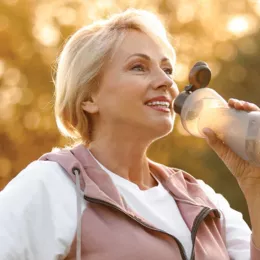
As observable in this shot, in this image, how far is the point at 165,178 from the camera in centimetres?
261

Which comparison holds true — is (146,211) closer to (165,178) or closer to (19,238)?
(165,178)

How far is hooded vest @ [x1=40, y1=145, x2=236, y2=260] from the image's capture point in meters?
2.18

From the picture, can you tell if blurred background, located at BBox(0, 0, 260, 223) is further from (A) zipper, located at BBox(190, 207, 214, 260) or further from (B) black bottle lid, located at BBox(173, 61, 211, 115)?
(B) black bottle lid, located at BBox(173, 61, 211, 115)

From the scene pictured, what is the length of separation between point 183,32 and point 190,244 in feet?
35.5

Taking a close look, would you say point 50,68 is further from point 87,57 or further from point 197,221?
point 197,221

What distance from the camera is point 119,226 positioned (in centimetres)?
223

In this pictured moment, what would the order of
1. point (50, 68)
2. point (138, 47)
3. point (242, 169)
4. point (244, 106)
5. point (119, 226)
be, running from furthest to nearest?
1. point (50, 68)
2. point (138, 47)
3. point (242, 169)
4. point (119, 226)
5. point (244, 106)

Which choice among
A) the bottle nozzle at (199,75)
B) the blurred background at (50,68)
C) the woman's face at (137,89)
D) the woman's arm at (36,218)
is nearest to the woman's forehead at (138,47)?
the woman's face at (137,89)

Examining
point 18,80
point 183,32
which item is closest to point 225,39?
point 183,32

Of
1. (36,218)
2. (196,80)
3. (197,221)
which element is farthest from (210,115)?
(36,218)

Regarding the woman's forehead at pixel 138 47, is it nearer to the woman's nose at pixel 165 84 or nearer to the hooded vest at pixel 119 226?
the woman's nose at pixel 165 84

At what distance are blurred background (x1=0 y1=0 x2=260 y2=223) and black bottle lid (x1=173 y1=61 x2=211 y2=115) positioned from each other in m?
8.47

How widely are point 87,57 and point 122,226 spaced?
67cm

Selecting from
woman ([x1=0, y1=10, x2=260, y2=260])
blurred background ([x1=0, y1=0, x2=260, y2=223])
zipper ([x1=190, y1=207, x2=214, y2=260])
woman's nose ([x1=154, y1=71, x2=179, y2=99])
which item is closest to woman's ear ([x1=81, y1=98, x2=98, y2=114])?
woman ([x1=0, y1=10, x2=260, y2=260])
